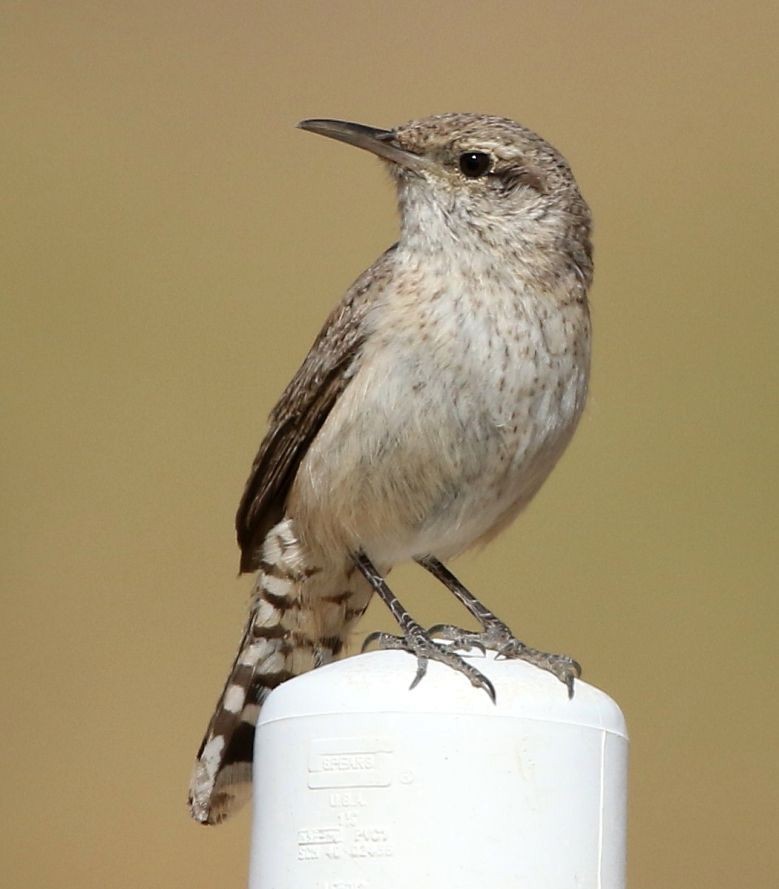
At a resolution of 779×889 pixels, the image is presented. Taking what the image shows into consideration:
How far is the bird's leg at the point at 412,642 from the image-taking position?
6.97 ft

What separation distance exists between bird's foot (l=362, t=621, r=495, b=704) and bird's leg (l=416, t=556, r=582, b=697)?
0.05m

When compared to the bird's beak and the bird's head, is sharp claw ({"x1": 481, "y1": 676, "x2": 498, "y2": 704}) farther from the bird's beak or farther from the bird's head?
the bird's beak

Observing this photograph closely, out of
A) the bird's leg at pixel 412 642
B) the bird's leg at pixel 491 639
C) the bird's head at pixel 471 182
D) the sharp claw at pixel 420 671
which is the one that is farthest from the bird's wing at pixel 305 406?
the sharp claw at pixel 420 671

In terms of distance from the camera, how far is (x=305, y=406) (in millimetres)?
3818

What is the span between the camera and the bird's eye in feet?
12.5

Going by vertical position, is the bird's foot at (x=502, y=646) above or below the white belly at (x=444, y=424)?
below

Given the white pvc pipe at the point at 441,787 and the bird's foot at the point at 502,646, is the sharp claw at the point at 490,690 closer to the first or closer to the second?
the white pvc pipe at the point at 441,787

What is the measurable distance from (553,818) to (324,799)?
0.33 meters

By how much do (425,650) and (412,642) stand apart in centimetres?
48

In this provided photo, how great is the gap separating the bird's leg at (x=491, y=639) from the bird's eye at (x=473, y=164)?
1.10m

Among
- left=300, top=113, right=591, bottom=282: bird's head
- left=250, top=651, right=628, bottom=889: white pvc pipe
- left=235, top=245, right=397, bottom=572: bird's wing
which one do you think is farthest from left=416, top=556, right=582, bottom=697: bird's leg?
left=300, top=113, right=591, bottom=282: bird's head

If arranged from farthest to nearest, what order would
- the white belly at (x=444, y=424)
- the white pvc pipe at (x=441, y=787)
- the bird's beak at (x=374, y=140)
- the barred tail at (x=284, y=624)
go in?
1. the bird's beak at (x=374, y=140)
2. the barred tail at (x=284, y=624)
3. the white belly at (x=444, y=424)
4. the white pvc pipe at (x=441, y=787)

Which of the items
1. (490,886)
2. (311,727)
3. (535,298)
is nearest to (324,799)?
(311,727)

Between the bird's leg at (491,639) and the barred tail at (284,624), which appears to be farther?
the barred tail at (284,624)
